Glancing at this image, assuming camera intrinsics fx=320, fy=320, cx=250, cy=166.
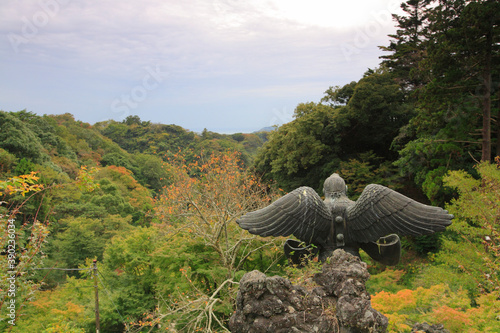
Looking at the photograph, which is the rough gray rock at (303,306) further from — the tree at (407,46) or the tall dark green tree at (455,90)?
the tree at (407,46)

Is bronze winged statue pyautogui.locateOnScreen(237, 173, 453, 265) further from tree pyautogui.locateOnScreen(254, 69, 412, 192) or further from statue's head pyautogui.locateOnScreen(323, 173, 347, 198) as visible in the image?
tree pyautogui.locateOnScreen(254, 69, 412, 192)

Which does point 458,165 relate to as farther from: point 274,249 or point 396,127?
point 274,249

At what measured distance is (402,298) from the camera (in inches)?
216

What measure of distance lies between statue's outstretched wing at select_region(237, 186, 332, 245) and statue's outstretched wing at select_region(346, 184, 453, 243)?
549 mm

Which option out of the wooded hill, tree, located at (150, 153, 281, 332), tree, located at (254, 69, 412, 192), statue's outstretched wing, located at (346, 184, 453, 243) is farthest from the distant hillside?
statue's outstretched wing, located at (346, 184, 453, 243)

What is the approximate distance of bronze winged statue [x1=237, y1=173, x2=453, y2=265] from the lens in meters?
4.60

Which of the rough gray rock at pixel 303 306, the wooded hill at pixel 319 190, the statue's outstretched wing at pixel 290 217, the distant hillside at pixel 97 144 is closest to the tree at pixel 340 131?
the wooded hill at pixel 319 190

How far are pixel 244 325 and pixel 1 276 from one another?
263 cm

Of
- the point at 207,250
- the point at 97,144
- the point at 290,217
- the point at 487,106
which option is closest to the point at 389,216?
the point at 290,217

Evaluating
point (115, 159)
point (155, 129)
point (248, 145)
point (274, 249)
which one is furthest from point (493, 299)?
point (155, 129)

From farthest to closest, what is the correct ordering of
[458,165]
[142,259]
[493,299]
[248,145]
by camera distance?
[248,145], [458,165], [142,259], [493,299]

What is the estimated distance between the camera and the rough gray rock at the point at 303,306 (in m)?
2.58

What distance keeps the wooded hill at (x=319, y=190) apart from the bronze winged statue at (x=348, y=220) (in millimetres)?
698

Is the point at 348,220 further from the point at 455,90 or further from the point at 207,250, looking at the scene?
the point at 455,90
